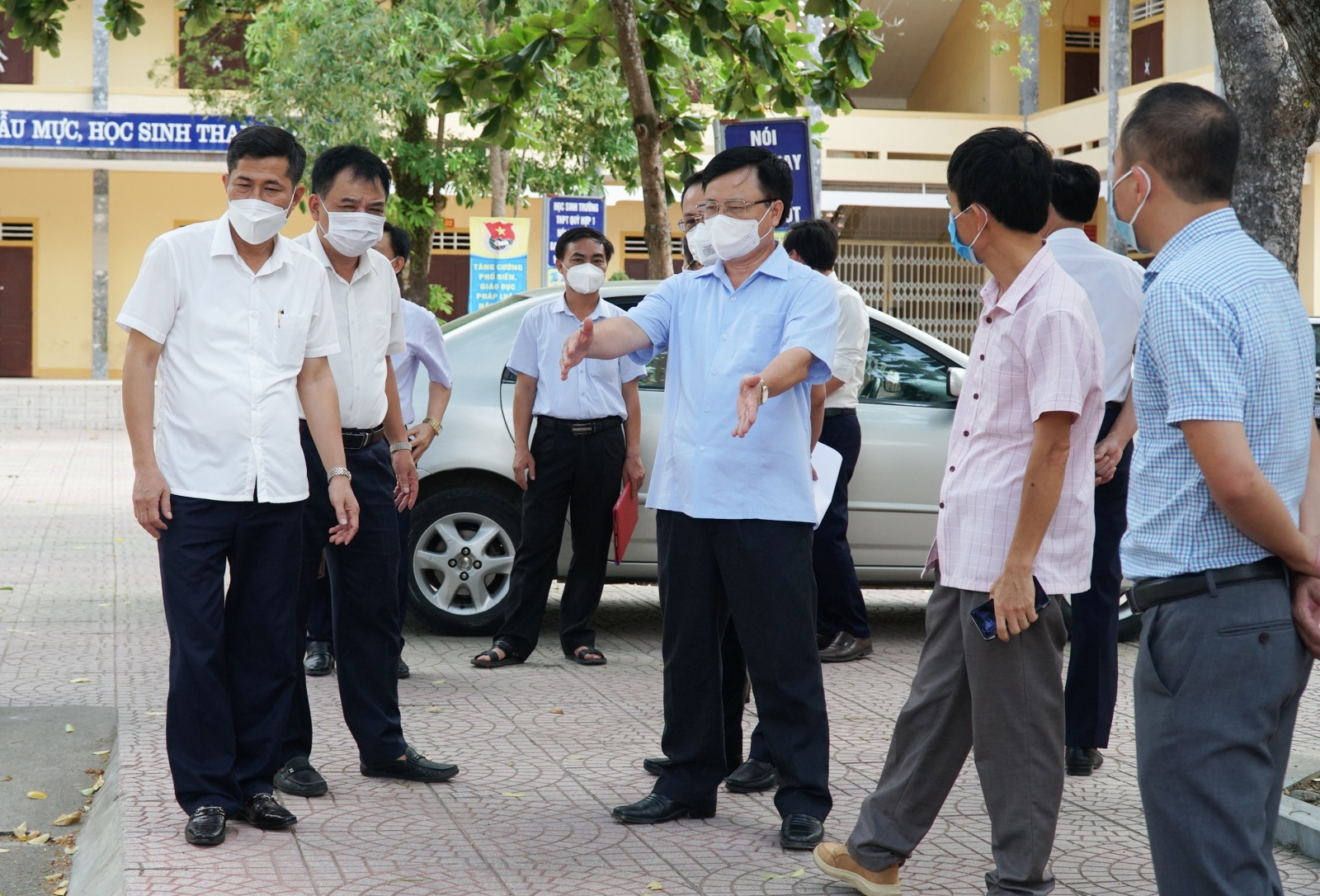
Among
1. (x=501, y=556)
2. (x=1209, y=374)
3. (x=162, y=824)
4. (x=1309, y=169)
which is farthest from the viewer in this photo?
(x=1309, y=169)

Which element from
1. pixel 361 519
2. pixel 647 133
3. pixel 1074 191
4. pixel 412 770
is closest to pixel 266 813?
pixel 412 770

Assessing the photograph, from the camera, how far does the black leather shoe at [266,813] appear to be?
4.19 metres

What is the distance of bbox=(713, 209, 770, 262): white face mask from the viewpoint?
4215mm

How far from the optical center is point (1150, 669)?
2.68 m

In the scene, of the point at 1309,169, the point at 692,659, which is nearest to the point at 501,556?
the point at 692,659

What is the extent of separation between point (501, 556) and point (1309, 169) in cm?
2051

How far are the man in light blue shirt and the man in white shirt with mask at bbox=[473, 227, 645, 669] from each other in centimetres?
230

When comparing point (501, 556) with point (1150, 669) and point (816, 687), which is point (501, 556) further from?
point (1150, 669)

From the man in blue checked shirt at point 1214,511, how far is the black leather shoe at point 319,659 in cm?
449

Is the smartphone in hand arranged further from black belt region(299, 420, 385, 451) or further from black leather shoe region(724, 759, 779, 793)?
black belt region(299, 420, 385, 451)

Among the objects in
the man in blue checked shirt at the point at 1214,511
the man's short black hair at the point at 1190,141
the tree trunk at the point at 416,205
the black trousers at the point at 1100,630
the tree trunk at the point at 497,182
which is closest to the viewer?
the man in blue checked shirt at the point at 1214,511

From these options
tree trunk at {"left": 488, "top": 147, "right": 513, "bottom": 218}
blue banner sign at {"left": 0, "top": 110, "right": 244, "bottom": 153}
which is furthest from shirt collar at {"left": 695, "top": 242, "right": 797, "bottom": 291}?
blue banner sign at {"left": 0, "top": 110, "right": 244, "bottom": 153}

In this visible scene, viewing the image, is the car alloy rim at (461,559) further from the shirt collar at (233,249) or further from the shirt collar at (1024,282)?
the shirt collar at (1024,282)

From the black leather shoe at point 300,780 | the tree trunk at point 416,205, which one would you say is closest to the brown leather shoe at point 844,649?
the black leather shoe at point 300,780
